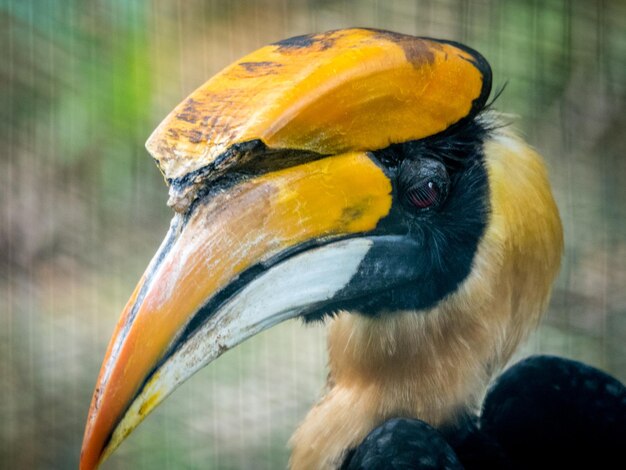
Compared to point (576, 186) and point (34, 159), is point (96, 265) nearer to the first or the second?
point (34, 159)

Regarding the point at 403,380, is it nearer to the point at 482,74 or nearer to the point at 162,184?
the point at 482,74

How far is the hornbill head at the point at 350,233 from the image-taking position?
3.26 ft

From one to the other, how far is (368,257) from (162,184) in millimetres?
1480

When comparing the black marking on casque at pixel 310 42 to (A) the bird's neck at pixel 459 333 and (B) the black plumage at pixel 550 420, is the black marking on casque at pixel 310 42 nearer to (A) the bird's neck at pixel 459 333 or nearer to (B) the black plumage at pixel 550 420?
(A) the bird's neck at pixel 459 333

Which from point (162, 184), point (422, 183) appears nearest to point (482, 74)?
point (422, 183)

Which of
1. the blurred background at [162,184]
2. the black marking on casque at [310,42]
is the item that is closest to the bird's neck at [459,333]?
the black marking on casque at [310,42]

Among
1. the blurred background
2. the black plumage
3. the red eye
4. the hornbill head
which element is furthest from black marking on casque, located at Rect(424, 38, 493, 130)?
the blurred background

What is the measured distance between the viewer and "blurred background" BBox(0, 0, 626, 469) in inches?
86.0

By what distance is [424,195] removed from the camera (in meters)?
1.18

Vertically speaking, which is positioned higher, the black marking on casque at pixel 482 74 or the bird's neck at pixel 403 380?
the black marking on casque at pixel 482 74

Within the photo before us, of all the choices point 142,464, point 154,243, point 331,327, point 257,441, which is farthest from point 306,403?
point 331,327

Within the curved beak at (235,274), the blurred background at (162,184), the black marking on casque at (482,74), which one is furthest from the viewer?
the blurred background at (162,184)

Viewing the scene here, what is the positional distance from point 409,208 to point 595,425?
1.70 ft

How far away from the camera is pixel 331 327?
4.51ft
